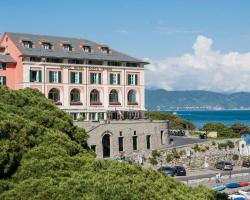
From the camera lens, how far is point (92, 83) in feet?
229

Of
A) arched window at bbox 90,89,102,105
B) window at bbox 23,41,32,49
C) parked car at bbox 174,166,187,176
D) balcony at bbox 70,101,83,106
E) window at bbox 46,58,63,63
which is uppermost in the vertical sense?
window at bbox 23,41,32,49

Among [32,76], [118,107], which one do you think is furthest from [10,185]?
[118,107]

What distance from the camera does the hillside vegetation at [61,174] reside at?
66.6ft

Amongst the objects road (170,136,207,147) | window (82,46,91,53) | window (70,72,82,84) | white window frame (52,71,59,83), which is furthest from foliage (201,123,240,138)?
white window frame (52,71,59,83)

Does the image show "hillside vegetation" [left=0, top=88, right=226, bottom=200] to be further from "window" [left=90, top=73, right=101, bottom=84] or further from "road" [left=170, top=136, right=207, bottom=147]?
"window" [left=90, top=73, right=101, bottom=84]

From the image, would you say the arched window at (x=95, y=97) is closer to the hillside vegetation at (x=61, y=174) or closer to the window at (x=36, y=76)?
the window at (x=36, y=76)

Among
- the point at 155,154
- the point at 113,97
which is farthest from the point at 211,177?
the point at 113,97

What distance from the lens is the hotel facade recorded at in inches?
2466

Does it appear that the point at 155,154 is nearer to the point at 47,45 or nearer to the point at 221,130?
the point at 47,45

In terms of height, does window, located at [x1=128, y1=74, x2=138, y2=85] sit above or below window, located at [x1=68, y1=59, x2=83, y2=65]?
below

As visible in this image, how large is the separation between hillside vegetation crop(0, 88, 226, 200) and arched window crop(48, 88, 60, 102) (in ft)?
132

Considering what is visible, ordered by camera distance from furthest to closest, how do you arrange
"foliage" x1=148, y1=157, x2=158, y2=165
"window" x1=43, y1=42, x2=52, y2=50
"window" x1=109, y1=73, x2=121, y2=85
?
1. "window" x1=109, y1=73, x2=121, y2=85
2. "window" x1=43, y1=42, x2=52, y2=50
3. "foliage" x1=148, y1=157, x2=158, y2=165

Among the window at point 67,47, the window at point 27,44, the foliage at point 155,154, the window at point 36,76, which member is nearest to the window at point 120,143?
the foliage at point 155,154

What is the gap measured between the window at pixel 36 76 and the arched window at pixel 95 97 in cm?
791
